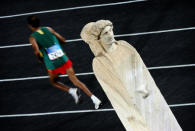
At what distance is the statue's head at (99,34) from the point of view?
36.4ft

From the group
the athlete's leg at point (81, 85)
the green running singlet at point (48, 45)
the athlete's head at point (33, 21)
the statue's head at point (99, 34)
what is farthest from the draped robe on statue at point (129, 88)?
the athlete's head at point (33, 21)

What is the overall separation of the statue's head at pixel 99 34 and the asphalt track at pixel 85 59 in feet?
4.73

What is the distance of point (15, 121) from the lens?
41.1 ft

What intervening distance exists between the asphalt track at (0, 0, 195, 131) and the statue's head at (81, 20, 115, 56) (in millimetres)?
1443

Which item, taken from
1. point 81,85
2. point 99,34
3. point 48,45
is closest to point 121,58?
point 99,34

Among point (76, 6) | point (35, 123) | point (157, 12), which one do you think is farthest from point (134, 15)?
point (35, 123)

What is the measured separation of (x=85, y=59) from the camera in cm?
1381

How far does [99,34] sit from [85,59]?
266 cm

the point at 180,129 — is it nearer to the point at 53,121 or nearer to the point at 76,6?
the point at 53,121

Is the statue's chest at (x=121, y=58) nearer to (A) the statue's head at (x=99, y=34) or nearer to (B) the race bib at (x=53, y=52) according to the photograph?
(A) the statue's head at (x=99, y=34)

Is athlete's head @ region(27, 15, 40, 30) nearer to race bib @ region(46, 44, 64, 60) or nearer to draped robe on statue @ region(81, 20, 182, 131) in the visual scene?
race bib @ region(46, 44, 64, 60)

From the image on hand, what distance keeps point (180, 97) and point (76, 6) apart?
517 cm

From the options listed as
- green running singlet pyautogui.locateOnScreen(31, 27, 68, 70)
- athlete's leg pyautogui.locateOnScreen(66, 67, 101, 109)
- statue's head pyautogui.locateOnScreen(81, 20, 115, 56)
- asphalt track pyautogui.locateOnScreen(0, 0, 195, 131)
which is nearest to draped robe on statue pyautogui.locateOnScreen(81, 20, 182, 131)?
statue's head pyautogui.locateOnScreen(81, 20, 115, 56)

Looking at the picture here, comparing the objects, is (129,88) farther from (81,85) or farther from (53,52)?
(53,52)
